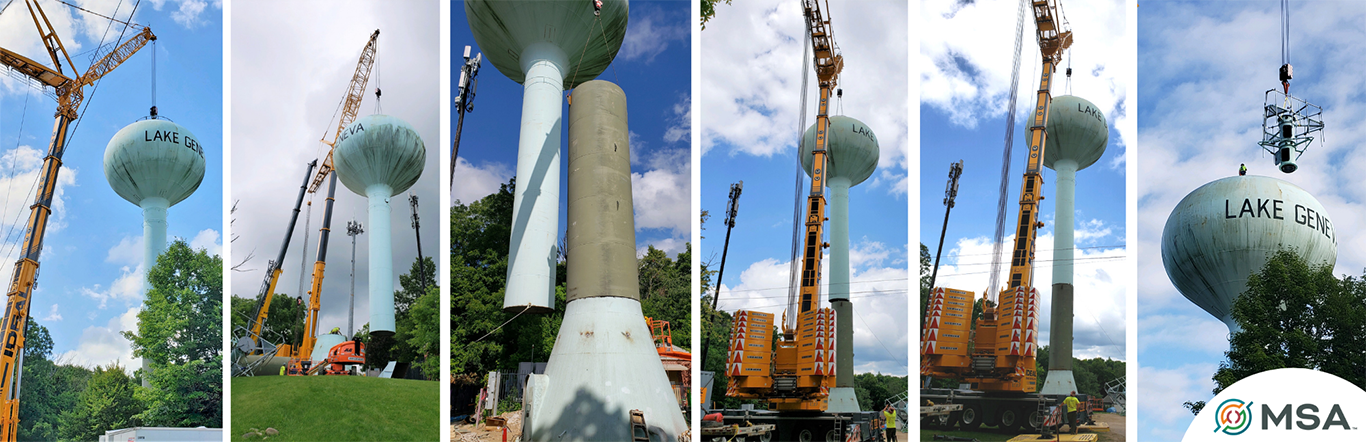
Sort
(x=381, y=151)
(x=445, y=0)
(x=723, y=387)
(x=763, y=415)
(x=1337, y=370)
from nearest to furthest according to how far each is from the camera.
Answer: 1. (x=445, y=0)
2. (x=1337, y=370)
3. (x=763, y=415)
4. (x=381, y=151)
5. (x=723, y=387)

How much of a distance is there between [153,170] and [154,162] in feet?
1.00

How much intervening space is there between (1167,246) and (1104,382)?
4.72 m

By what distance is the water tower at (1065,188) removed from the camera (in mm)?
14969

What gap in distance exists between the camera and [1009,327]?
14781 millimetres

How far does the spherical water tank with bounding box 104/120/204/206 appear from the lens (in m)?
17.4

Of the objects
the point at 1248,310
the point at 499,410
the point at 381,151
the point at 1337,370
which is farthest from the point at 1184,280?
the point at 381,151

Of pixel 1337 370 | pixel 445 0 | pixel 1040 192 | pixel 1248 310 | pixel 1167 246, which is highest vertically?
pixel 445 0

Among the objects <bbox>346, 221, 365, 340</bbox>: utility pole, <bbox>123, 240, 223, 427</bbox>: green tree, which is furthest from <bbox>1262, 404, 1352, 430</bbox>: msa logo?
<bbox>123, 240, 223, 427</bbox>: green tree

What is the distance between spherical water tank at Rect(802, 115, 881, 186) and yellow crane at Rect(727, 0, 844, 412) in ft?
8.53

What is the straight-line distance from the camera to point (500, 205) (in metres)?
19.8

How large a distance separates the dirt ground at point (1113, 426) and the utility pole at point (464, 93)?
12.6 meters

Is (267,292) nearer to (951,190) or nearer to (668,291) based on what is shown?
(668,291)

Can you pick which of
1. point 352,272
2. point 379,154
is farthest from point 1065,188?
point 352,272

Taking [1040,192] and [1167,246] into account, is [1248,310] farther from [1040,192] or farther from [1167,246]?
[1040,192]
